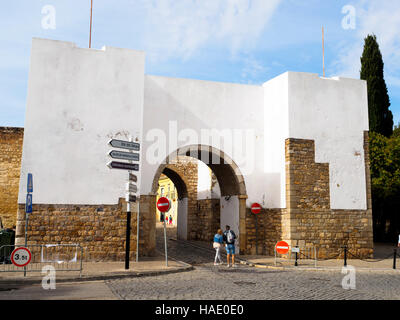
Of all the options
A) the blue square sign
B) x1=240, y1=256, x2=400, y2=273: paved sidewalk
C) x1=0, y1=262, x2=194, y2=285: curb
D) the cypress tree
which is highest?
the cypress tree

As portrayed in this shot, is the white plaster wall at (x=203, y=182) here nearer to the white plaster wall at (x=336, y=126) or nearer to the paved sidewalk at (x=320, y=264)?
the paved sidewalk at (x=320, y=264)

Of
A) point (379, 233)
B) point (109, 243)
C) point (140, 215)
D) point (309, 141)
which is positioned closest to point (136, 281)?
point (109, 243)

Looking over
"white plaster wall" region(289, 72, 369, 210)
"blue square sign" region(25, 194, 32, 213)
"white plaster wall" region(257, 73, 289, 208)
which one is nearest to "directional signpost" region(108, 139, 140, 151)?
"blue square sign" region(25, 194, 32, 213)

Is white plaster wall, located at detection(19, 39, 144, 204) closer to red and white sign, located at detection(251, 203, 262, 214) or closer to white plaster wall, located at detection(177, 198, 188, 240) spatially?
red and white sign, located at detection(251, 203, 262, 214)

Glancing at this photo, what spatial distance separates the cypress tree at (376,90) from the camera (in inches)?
1022

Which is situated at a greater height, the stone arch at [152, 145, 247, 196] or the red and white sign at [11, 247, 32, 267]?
the stone arch at [152, 145, 247, 196]

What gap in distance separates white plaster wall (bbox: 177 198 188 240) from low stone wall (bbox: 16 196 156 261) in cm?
981

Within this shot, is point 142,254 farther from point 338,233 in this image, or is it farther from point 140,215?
point 338,233

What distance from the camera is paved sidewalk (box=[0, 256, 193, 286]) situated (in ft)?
31.1

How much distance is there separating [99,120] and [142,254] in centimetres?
478

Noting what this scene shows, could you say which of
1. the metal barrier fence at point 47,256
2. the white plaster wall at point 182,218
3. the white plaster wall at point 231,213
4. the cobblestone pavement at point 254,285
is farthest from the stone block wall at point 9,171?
the cobblestone pavement at point 254,285

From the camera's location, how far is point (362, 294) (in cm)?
823

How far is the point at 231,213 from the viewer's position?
16.9 meters

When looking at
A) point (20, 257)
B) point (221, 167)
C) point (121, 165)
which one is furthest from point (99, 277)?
point (221, 167)
